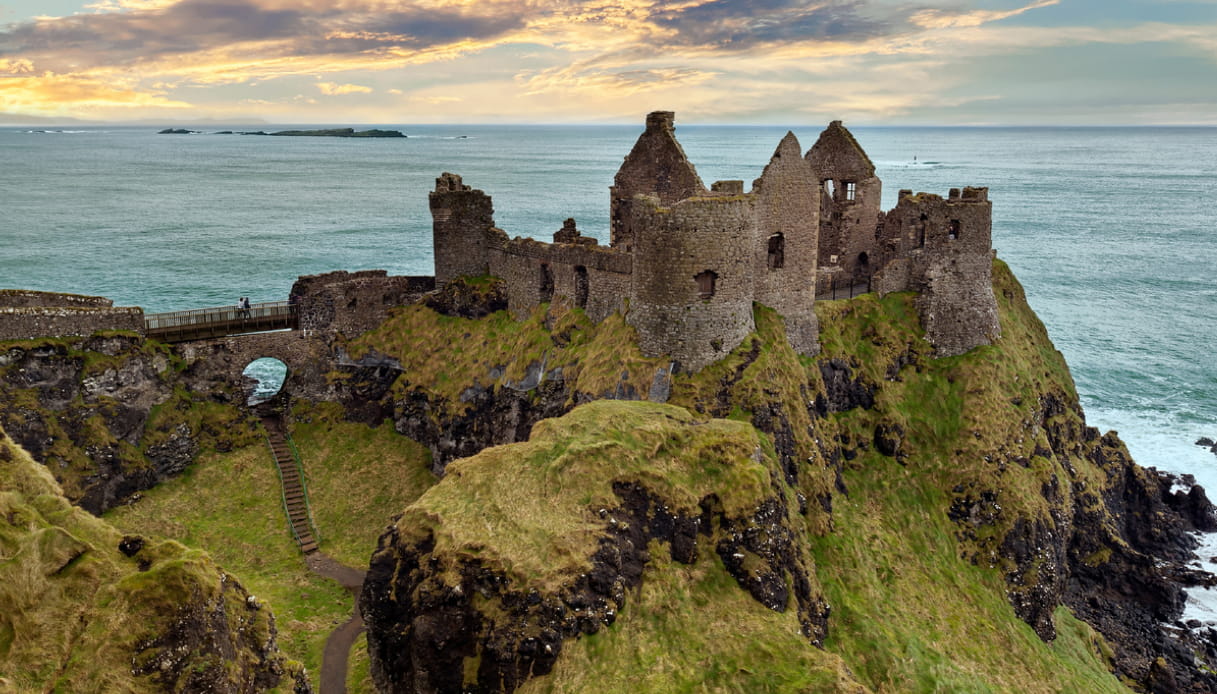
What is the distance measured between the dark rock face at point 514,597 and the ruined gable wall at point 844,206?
2439 centimetres

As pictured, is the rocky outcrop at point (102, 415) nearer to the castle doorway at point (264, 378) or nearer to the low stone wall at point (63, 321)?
the low stone wall at point (63, 321)

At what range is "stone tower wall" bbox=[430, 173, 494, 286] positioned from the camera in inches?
1886

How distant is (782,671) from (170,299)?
74953 millimetres

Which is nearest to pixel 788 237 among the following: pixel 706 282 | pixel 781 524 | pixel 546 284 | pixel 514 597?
pixel 706 282

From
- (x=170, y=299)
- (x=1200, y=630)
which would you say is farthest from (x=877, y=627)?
(x=170, y=299)

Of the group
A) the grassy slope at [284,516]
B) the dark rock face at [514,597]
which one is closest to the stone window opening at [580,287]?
the grassy slope at [284,516]

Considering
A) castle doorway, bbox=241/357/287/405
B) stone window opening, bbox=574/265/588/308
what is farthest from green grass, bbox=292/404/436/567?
castle doorway, bbox=241/357/287/405

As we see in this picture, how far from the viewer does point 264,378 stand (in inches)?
2581

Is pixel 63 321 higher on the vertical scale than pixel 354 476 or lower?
higher

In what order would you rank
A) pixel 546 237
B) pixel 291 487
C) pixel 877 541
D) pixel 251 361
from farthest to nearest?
1. pixel 546 237
2. pixel 251 361
3. pixel 291 487
4. pixel 877 541

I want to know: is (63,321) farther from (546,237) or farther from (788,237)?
(546,237)

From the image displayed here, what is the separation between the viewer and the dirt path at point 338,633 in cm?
2916

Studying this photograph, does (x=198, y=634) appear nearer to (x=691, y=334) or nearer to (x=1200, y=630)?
(x=691, y=334)

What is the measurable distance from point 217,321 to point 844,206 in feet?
114
